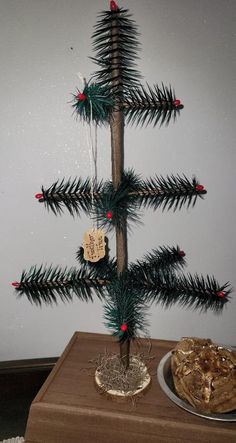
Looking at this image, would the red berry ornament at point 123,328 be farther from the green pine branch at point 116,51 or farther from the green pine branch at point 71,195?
the green pine branch at point 116,51

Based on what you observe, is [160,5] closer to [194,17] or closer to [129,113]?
[194,17]

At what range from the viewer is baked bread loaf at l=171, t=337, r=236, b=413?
614 mm

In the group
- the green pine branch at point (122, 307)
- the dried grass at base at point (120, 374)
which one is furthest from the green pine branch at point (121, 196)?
the dried grass at base at point (120, 374)

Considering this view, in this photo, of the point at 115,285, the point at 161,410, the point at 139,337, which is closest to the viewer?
the point at 161,410

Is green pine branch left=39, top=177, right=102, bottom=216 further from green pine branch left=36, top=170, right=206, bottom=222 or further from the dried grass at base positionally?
the dried grass at base

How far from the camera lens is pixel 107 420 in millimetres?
639

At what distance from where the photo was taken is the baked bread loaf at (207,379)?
61 centimetres

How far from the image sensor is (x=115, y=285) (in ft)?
2.48

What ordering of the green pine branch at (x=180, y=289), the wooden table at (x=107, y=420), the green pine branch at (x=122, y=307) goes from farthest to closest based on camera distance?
the green pine branch at (x=180, y=289), the green pine branch at (x=122, y=307), the wooden table at (x=107, y=420)

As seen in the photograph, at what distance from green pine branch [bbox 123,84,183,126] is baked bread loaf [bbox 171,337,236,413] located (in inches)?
19.6

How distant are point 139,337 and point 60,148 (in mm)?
503

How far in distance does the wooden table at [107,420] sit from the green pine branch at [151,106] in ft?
1.87

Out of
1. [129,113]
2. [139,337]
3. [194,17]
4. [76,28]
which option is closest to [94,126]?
[129,113]

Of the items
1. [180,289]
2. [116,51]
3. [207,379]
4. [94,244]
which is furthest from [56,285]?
[116,51]
